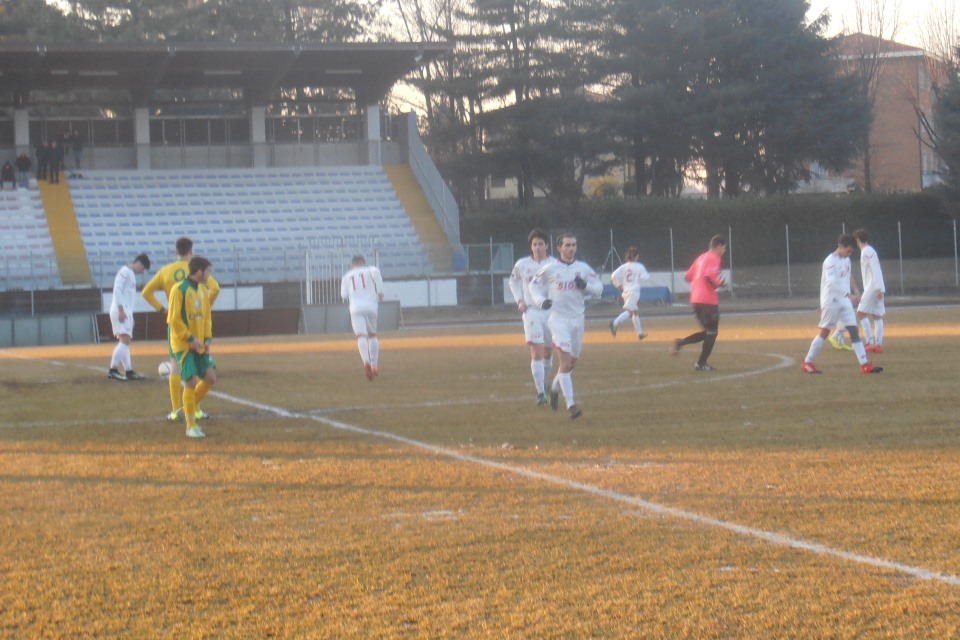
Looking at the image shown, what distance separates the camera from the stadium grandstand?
42678 mm

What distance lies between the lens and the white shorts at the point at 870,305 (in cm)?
1972

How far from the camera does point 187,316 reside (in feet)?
40.3

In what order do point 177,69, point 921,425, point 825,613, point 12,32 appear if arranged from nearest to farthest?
point 825,613
point 921,425
point 177,69
point 12,32

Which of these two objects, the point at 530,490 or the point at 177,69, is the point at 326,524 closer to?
the point at 530,490

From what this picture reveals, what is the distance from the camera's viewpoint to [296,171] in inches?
1996

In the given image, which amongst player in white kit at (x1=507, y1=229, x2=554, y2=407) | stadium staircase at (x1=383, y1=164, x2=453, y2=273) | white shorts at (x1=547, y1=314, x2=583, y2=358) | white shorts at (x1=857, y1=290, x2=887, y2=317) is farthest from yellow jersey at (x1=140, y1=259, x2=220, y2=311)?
stadium staircase at (x1=383, y1=164, x2=453, y2=273)

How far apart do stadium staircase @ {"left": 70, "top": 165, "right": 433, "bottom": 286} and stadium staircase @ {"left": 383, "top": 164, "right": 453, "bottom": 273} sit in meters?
0.30

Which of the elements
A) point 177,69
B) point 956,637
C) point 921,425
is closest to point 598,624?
point 956,637

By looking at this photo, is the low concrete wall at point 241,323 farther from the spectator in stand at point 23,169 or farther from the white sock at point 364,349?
the white sock at point 364,349

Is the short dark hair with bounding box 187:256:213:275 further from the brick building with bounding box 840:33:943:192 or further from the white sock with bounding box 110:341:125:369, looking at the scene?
the brick building with bounding box 840:33:943:192

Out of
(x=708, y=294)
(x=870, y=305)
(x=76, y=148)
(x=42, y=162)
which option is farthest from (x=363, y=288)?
(x=76, y=148)

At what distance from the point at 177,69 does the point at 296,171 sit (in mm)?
6121

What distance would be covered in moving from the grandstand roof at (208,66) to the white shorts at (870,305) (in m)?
30.0

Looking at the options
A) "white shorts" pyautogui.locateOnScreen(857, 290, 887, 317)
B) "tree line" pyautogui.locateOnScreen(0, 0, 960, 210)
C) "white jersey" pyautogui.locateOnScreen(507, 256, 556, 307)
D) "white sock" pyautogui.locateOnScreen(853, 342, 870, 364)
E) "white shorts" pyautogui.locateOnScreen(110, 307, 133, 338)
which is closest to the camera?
"white jersey" pyautogui.locateOnScreen(507, 256, 556, 307)
